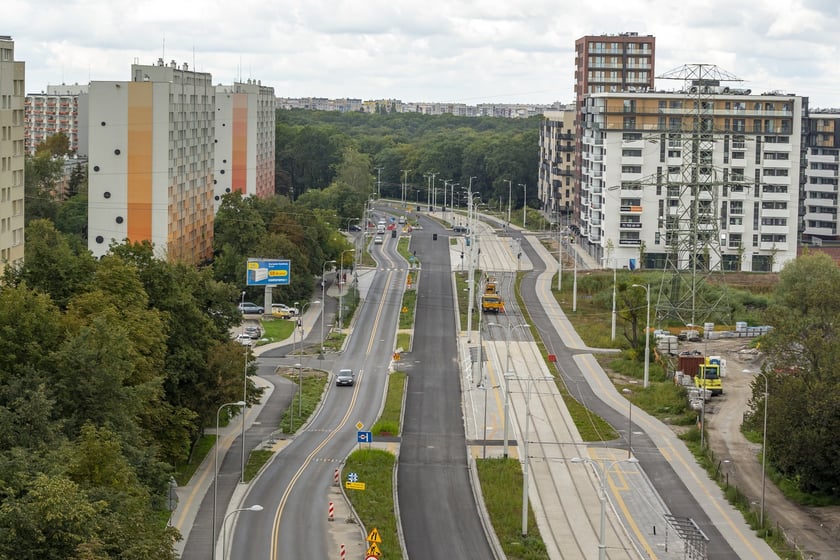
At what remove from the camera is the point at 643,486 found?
190 feet

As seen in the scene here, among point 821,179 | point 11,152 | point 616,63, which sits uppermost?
point 616,63

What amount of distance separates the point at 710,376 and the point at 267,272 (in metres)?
34.4

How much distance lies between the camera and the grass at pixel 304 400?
68.6 meters

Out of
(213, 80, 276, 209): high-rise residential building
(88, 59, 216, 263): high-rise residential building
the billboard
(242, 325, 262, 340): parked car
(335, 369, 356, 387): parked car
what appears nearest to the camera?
(335, 369, 356, 387): parked car

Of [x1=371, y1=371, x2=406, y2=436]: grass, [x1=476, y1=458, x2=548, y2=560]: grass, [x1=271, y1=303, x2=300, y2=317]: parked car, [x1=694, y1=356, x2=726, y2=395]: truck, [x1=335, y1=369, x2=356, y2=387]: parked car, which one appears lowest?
[x1=476, y1=458, x2=548, y2=560]: grass

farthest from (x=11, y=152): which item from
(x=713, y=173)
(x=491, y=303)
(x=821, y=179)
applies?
(x=821, y=179)

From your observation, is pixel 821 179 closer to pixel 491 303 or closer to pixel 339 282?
pixel 491 303

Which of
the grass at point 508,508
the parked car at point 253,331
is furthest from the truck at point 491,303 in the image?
the grass at point 508,508

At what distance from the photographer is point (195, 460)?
61219 mm

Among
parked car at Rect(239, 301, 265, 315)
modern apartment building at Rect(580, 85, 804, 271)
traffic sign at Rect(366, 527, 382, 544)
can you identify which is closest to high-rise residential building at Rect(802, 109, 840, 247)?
modern apartment building at Rect(580, 85, 804, 271)

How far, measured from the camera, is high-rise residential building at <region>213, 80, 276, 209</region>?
468ft

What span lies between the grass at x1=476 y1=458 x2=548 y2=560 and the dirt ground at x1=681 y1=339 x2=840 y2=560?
9.18m

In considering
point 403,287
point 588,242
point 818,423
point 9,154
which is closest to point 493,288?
point 403,287

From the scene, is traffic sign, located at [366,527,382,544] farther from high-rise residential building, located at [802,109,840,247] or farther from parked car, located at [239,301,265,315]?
A: high-rise residential building, located at [802,109,840,247]
